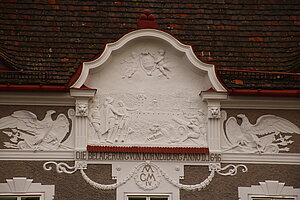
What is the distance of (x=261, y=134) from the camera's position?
20.7 meters

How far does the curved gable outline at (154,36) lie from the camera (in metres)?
20.4

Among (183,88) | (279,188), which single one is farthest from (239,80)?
(279,188)

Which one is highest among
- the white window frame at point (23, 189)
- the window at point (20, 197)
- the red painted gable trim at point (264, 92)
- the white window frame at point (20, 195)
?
the red painted gable trim at point (264, 92)

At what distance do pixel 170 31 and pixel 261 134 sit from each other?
11.4 feet

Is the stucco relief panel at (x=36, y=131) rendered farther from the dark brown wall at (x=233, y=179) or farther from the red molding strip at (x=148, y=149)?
the dark brown wall at (x=233, y=179)

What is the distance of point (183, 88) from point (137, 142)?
160 cm

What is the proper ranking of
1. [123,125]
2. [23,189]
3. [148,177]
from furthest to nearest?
[123,125] < [148,177] < [23,189]

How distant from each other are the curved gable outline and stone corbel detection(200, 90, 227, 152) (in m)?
0.17

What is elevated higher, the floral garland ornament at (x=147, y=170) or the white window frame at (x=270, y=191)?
the floral garland ornament at (x=147, y=170)

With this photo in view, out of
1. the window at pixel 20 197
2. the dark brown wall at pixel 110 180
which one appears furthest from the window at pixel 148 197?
the window at pixel 20 197

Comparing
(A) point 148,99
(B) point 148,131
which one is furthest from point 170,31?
(B) point 148,131

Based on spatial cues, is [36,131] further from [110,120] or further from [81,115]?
[110,120]

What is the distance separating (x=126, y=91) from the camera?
20781 millimetres

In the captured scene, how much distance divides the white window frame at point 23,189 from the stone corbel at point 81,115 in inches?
44.2
